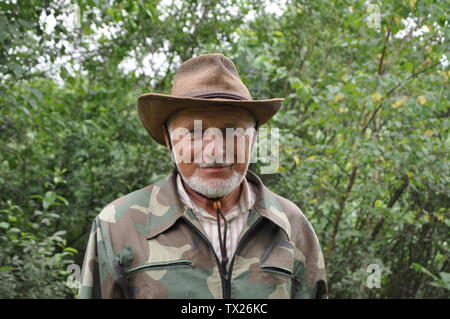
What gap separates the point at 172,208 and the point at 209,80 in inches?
19.2

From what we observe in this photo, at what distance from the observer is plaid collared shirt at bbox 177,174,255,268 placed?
73.0 inches

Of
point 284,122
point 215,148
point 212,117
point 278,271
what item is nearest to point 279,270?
point 278,271

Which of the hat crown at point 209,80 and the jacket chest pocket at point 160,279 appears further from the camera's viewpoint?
the hat crown at point 209,80

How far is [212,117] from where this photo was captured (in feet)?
6.02

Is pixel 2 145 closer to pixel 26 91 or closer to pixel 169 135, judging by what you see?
pixel 26 91

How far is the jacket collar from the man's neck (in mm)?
59

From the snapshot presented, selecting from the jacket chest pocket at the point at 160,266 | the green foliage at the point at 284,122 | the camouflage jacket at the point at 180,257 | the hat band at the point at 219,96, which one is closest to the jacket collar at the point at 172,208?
the camouflage jacket at the point at 180,257

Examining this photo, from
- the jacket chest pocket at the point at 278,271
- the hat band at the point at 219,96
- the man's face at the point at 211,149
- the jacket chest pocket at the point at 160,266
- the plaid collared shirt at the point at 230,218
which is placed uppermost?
the hat band at the point at 219,96

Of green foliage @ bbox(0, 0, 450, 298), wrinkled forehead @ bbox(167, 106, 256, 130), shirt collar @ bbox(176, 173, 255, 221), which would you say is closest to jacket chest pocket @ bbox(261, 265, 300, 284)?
shirt collar @ bbox(176, 173, 255, 221)

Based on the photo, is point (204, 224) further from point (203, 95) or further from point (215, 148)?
point (203, 95)

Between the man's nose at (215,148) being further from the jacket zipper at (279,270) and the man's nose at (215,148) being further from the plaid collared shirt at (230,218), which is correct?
the jacket zipper at (279,270)

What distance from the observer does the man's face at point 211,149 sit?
1829 millimetres

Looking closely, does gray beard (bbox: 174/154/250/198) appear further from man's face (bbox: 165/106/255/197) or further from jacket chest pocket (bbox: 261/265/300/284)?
jacket chest pocket (bbox: 261/265/300/284)

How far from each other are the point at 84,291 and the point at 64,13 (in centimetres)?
328
